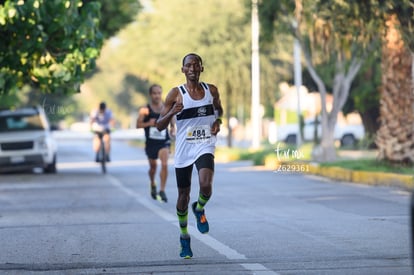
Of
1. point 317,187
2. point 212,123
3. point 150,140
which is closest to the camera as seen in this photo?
point 212,123

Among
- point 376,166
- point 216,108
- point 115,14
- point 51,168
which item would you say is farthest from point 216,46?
point 216,108

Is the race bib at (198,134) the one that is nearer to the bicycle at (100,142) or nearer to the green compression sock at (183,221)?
the green compression sock at (183,221)

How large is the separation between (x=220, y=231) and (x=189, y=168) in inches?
104

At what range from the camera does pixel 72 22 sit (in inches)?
904

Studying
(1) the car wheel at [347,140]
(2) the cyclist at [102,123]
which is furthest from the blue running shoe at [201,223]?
(1) the car wheel at [347,140]

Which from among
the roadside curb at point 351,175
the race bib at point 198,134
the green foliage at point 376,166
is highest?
the race bib at point 198,134

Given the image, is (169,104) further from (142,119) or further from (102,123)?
(102,123)

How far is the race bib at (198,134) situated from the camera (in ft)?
35.4

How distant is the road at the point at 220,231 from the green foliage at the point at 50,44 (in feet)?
8.14

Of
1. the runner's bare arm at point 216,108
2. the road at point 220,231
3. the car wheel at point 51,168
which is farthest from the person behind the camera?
the car wheel at point 51,168

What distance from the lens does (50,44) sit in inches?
932

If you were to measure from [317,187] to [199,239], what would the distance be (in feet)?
35.1

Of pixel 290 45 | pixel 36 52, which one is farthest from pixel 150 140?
pixel 290 45

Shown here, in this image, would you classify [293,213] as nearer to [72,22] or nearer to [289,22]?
[72,22]
